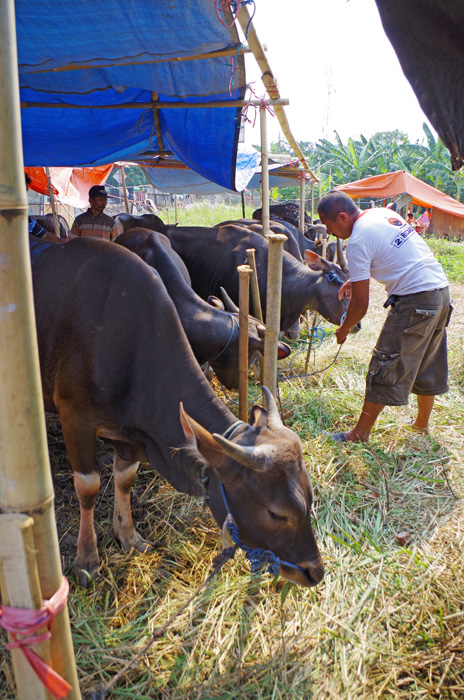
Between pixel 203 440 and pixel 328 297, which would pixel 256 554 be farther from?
pixel 328 297

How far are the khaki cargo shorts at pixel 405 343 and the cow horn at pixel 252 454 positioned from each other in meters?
2.43

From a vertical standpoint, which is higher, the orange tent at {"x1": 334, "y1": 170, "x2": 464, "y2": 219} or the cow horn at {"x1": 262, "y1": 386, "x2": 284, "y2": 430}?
the orange tent at {"x1": 334, "y1": 170, "x2": 464, "y2": 219}

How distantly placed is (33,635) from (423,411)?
14.1 feet

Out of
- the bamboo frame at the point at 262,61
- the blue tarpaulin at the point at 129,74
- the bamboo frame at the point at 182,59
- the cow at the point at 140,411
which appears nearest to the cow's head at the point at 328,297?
the blue tarpaulin at the point at 129,74

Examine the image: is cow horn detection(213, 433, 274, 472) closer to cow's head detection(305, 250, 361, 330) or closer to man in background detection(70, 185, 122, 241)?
cow's head detection(305, 250, 361, 330)

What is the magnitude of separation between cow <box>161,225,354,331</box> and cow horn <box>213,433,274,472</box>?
4.64 metres

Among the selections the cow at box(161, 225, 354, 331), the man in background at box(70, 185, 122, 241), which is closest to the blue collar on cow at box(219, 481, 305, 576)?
the cow at box(161, 225, 354, 331)

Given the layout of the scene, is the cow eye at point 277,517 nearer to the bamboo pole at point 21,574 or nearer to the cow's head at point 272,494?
the cow's head at point 272,494

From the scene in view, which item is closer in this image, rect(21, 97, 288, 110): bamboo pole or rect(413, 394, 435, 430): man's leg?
rect(21, 97, 288, 110): bamboo pole

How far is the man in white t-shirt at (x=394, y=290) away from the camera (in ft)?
14.0

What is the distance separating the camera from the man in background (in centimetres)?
805

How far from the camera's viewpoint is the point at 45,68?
12.1 ft

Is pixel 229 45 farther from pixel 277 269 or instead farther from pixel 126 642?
pixel 126 642

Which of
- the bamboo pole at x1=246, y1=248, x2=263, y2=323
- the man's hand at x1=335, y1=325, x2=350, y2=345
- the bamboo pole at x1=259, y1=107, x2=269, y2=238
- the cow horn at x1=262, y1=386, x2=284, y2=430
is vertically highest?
the bamboo pole at x1=259, y1=107, x2=269, y2=238
